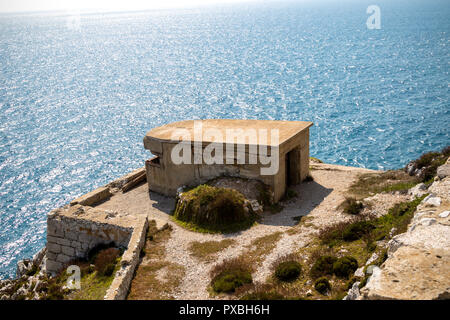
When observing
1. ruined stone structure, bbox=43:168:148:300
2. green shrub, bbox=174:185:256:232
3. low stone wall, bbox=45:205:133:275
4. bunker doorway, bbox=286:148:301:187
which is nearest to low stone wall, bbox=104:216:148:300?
ruined stone structure, bbox=43:168:148:300

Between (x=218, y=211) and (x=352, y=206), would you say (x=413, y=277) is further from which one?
(x=218, y=211)

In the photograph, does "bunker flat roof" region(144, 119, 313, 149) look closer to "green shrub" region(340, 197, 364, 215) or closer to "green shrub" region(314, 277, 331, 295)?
"green shrub" region(340, 197, 364, 215)

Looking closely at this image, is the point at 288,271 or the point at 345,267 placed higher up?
the point at 345,267

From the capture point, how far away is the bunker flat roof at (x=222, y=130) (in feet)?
85.1

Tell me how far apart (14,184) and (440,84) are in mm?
69777

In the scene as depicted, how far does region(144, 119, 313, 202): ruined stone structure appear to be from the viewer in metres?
24.8

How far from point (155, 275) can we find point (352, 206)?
1061 centimetres

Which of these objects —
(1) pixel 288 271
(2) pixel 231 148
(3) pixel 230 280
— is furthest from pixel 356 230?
(2) pixel 231 148

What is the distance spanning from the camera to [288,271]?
16.3 meters

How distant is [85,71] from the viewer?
107 metres

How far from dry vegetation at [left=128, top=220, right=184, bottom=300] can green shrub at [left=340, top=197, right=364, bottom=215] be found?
30.2ft
